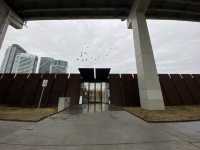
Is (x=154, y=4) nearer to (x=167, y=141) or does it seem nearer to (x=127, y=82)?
(x=127, y=82)

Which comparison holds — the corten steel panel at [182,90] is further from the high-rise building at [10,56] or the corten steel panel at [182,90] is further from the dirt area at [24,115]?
the high-rise building at [10,56]

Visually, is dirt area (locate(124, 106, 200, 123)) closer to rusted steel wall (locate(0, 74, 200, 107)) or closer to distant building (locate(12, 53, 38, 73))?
rusted steel wall (locate(0, 74, 200, 107))

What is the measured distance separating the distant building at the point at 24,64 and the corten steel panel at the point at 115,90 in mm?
71147

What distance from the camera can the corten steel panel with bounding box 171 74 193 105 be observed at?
11.8 meters

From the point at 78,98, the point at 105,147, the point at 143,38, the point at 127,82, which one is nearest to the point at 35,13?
the point at 78,98

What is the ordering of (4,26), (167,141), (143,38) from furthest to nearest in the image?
(4,26) → (143,38) → (167,141)

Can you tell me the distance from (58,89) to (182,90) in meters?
13.1

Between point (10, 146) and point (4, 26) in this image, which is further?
point (4, 26)

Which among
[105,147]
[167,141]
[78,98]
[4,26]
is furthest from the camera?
[78,98]

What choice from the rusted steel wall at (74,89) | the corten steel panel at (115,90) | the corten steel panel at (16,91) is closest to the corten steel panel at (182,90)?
the rusted steel wall at (74,89)

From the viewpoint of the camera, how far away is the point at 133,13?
11586 mm

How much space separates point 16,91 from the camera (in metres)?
11.9

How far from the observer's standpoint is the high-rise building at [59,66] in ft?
219

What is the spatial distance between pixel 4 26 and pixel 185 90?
19.5 metres
